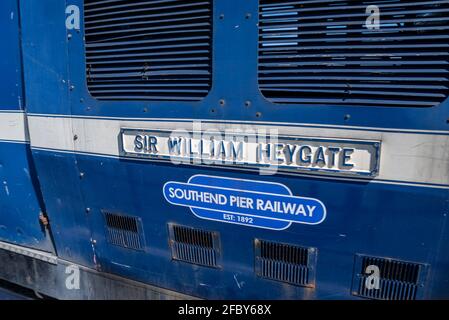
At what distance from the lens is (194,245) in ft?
6.69

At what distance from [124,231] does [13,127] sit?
1142 millimetres

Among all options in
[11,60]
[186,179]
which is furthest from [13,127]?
[186,179]

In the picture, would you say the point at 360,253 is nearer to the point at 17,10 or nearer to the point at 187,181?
the point at 187,181

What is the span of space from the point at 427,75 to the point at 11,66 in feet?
8.23

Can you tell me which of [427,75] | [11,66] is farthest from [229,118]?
[11,66]

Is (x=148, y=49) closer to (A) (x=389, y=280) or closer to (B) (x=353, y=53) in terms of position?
(B) (x=353, y=53)

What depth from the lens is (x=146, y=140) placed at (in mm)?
1982

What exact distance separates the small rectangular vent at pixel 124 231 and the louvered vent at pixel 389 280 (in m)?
1.26

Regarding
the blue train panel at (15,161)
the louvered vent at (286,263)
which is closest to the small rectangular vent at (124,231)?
the blue train panel at (15,161)

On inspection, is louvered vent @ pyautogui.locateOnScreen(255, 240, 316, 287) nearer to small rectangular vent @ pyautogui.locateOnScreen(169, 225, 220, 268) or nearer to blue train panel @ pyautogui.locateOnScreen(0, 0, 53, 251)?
small rectangular vent @ pyautogui.locateOnScreen(169, 225, 220, 268)

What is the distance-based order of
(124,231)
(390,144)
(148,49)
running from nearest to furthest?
(390,144) < (148,49) < (124,231)

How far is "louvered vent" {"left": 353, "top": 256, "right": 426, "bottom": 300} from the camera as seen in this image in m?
1.59

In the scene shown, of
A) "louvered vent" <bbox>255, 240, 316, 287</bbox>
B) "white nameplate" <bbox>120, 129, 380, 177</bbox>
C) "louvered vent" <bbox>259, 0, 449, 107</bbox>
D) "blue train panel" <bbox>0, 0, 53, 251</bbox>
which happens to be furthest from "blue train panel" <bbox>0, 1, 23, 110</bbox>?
"louvered vent" <bbox>255, 240, 316, 287</bbox>

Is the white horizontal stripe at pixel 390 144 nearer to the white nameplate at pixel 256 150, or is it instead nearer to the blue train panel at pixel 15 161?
the white nameplate at pixel 256 150
